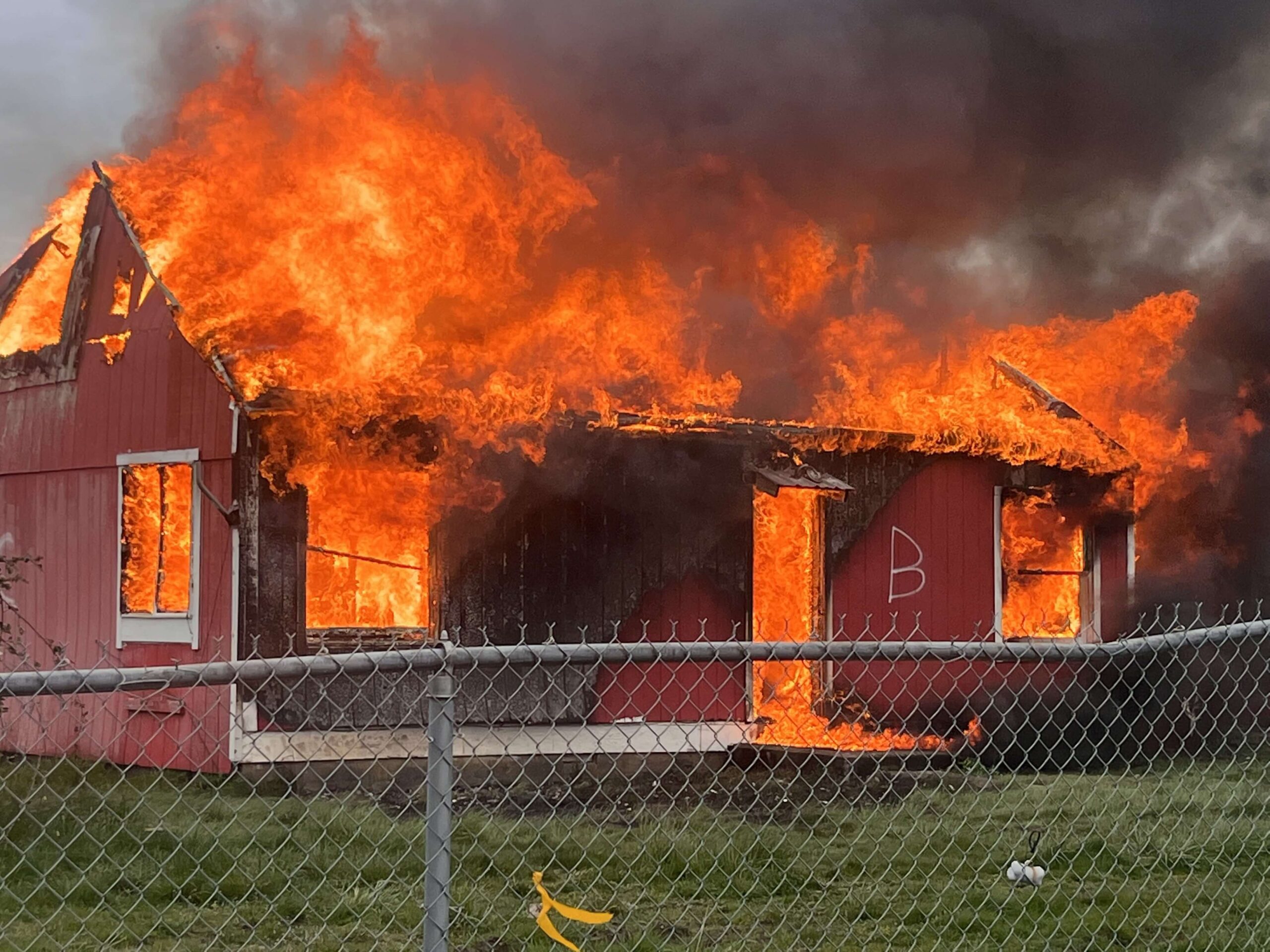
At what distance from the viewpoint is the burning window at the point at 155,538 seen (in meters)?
11.5

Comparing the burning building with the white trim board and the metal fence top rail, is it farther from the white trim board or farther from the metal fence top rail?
the metal fence top rail

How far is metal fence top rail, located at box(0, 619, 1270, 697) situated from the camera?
270 cm

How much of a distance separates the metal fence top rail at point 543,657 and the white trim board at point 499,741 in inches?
243

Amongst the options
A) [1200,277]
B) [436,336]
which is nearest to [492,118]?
[436,336]

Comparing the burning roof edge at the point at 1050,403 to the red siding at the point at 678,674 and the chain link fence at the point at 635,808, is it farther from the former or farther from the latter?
the red siding at the point at 678,674

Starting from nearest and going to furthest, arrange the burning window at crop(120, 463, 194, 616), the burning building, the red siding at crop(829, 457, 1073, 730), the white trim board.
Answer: the white trim board, the burning building, the burning window at crop(120, 463, 194, 616), the red siding at crop(829, 457, 1073, 730)

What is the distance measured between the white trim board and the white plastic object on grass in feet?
12.0

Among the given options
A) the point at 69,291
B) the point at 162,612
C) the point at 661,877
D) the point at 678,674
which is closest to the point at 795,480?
the point at 678,674

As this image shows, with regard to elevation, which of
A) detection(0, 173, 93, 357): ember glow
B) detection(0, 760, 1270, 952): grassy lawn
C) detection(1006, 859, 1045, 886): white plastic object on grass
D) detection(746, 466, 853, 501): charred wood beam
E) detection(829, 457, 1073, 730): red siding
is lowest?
detection(0, 760, 1270, 952): grassy lawn

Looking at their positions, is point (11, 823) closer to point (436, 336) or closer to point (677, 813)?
point (677, 813)

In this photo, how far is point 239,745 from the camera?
10297 mm

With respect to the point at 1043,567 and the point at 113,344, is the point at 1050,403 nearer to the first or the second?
the point at 1043,567

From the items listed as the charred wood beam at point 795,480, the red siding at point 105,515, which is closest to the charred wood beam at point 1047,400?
the charred wood beam at point 795,480

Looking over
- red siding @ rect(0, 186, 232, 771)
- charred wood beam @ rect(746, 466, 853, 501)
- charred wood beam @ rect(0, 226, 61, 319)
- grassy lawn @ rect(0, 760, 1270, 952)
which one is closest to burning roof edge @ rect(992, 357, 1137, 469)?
charred wood beam @ rect(746, 466, 853, 501)
